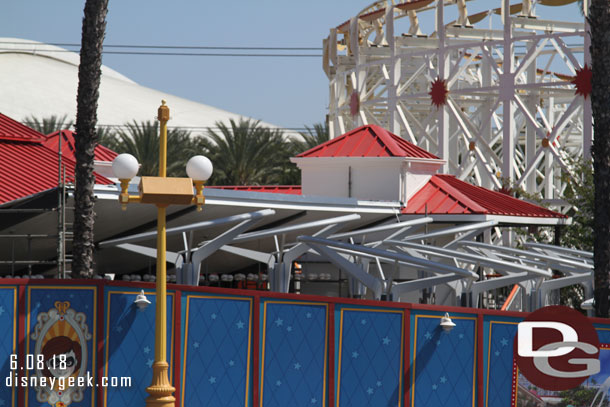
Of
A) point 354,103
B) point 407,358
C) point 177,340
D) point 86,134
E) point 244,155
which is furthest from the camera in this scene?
point 244,155

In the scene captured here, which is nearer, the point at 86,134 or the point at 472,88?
the point at 86,134

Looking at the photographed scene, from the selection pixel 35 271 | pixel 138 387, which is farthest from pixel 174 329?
pixel 35 271

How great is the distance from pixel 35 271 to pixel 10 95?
93.8 m

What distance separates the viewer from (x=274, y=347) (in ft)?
55.3

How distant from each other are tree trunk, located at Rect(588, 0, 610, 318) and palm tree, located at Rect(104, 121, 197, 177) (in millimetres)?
39921

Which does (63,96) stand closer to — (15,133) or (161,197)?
(15,133)

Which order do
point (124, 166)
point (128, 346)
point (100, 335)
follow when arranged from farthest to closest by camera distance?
point (128, 346) → point (100, 335) → point (124, 166)

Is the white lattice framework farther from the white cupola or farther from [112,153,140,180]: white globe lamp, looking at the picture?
[112,153,140,180]: white globe lamp

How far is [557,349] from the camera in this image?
58.8 feet

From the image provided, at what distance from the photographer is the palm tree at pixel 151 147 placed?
58.8 meters

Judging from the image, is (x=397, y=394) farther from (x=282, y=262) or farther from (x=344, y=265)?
(x=282, y=262)

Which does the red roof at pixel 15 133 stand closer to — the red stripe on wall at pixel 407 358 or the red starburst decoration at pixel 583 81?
the red stripe on wall at pixel 407 358

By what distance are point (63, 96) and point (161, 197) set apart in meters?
109

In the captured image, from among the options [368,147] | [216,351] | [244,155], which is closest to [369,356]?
[216,351]
